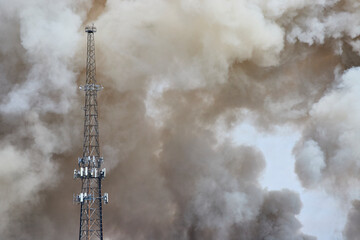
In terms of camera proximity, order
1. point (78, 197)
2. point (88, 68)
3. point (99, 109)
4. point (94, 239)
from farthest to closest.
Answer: point (94, 239) → point (99, 109) → point (88, 68) → point (78, 197)

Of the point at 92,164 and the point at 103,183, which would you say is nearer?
the point at 92,164

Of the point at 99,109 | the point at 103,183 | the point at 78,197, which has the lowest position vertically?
the point at 78,197

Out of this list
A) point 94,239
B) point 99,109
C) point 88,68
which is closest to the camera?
point 88,68

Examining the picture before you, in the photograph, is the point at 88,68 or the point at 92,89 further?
the point at 88,68

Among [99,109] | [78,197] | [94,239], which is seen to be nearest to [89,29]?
[99,109]

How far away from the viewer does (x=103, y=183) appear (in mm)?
77312

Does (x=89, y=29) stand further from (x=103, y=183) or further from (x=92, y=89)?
(x=103, y=183)

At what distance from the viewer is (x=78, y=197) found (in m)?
59.8

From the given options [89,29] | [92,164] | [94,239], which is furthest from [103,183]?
[89,29]

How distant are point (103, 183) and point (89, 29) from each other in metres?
26.0

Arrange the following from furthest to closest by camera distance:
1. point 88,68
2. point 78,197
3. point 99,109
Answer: point 99,109 < point 88,68 < point 78,197

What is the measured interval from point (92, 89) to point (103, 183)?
71.0 ft

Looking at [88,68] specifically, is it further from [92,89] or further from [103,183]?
[103,183]

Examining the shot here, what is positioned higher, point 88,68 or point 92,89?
point 88,68
